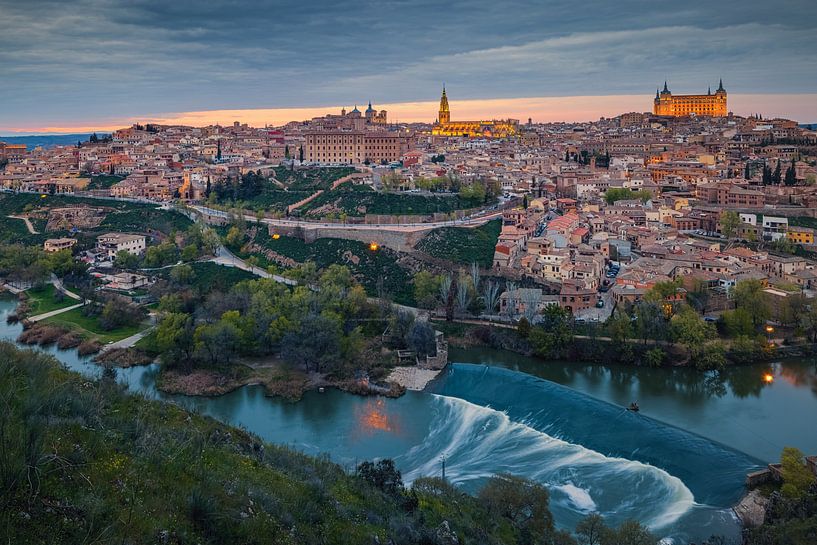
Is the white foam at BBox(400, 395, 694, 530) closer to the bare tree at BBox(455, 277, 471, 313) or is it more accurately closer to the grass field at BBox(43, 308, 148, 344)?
the bare tree at BBox(455, 277, 471, 313)

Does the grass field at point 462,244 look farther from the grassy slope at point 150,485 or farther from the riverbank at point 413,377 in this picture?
the grassy slope at point 150,485

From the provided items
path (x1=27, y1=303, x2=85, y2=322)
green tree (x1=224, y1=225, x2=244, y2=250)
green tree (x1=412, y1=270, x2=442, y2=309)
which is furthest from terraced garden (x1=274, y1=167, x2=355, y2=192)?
path (x1=27, y1=303, x2=85, y2=322)

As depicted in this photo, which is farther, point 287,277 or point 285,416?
point 287,277

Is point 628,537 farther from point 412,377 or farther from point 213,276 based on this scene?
point 213,276

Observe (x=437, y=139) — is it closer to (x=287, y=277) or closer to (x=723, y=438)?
(x=287, y=277)

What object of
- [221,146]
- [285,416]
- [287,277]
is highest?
[221,146]

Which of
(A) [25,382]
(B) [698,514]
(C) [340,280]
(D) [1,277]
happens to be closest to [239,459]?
(A) [25,382]

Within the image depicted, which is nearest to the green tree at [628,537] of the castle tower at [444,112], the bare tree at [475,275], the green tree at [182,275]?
the bare tree at [475,275]
